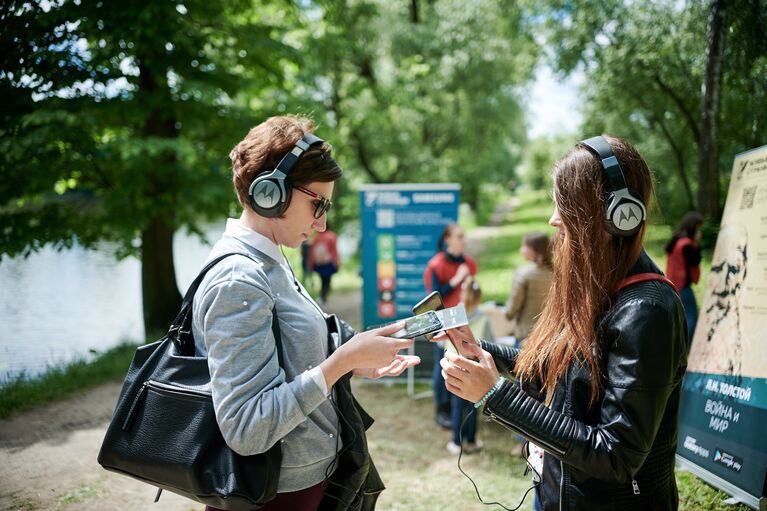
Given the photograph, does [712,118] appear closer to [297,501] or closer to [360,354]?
[360,354]

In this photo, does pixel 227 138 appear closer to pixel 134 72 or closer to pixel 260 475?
pixel 134 72

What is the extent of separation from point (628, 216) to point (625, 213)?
1 centimetres

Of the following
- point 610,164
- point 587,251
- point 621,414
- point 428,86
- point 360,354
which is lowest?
point 621,414

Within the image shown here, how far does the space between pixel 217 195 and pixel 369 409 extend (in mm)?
3588

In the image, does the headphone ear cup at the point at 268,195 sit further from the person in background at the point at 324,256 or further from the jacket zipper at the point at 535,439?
the person in background at the point at 324,256

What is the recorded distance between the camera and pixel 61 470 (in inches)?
150

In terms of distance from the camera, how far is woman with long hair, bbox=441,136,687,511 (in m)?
1.53

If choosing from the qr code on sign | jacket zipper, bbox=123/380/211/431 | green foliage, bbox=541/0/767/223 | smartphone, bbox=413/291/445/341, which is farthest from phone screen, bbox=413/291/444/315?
green foliage, bbox=541/0/767/223

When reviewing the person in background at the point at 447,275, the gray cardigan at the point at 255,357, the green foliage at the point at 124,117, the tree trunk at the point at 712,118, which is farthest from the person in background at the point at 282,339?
A: the tree trunk at the point at 712,118

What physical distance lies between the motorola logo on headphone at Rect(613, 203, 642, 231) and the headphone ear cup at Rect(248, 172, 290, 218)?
1035 mm

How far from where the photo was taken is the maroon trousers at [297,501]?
1.76 metres

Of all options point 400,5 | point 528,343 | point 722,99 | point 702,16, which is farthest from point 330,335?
point 400,5

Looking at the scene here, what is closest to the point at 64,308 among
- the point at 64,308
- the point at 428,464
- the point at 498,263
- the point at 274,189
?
the point at 64,308

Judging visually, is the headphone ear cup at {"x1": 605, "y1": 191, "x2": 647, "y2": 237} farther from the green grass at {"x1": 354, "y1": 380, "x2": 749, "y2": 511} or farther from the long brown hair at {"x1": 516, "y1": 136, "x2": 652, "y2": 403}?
the green grass at {"x1": 354, "y1": 380, "x2": 749, "y2": 511}
